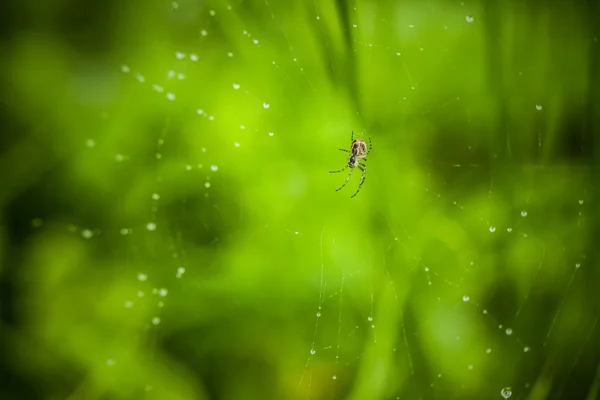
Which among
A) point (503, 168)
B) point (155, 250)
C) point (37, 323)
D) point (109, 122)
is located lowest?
point (37, 323)

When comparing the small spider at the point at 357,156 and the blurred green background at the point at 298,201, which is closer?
the blurred green background at the point at 298,201

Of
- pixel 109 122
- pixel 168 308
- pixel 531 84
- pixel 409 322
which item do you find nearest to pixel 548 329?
pixel 409 322

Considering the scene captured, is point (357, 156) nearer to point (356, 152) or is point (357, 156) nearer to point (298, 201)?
point (356, 152)

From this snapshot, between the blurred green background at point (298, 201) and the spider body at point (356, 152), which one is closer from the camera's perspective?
the blurred green background at point (298, 201)

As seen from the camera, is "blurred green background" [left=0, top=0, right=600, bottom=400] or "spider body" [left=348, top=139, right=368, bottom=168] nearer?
"blurred green background" [left=0, top=0, right=600, bottom=400]

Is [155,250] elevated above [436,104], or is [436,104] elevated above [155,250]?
[436,104]

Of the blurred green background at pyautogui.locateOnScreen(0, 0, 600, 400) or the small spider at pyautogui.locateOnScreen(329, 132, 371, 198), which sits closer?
the blurred green background at pyautogui.locateOnScreen(0, 0, 600, 400)

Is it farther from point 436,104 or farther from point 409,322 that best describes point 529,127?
point 409,322

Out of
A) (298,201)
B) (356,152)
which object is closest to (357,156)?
(356,152)
